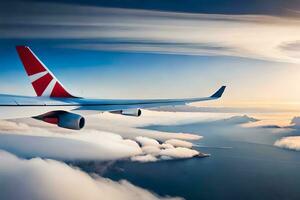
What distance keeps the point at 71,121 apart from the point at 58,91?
0.54m

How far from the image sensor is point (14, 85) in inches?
138

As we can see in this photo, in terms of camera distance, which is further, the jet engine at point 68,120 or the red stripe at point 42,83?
the red stripe at point 42,83

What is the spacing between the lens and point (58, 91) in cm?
352

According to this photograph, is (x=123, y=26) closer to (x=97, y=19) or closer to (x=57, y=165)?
(x=97, y=19)

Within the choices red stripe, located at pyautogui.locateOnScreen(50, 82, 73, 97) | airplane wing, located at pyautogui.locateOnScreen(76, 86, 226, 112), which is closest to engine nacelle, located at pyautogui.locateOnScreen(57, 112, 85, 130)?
airplane wing, located at pyautogui.locateOnScreen(76, 86, 226, 112)

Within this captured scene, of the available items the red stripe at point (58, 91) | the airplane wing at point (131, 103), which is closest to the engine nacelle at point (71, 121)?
the airplane wing at point (131, 103)

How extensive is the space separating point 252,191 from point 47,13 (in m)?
2.10

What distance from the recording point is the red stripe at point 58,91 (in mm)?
3500

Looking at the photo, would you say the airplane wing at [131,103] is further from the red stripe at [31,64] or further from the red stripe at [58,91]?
the red stripe at [31,64]

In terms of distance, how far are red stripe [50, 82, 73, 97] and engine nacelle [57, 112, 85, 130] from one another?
0.44 metres

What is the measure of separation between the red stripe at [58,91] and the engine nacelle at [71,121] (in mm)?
441

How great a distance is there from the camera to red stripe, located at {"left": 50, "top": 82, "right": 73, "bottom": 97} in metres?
3.50

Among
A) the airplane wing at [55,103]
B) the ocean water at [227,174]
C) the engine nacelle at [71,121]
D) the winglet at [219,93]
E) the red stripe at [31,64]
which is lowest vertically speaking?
the ocean water at [227,174]

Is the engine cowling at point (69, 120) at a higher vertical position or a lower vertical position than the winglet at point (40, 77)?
lower
